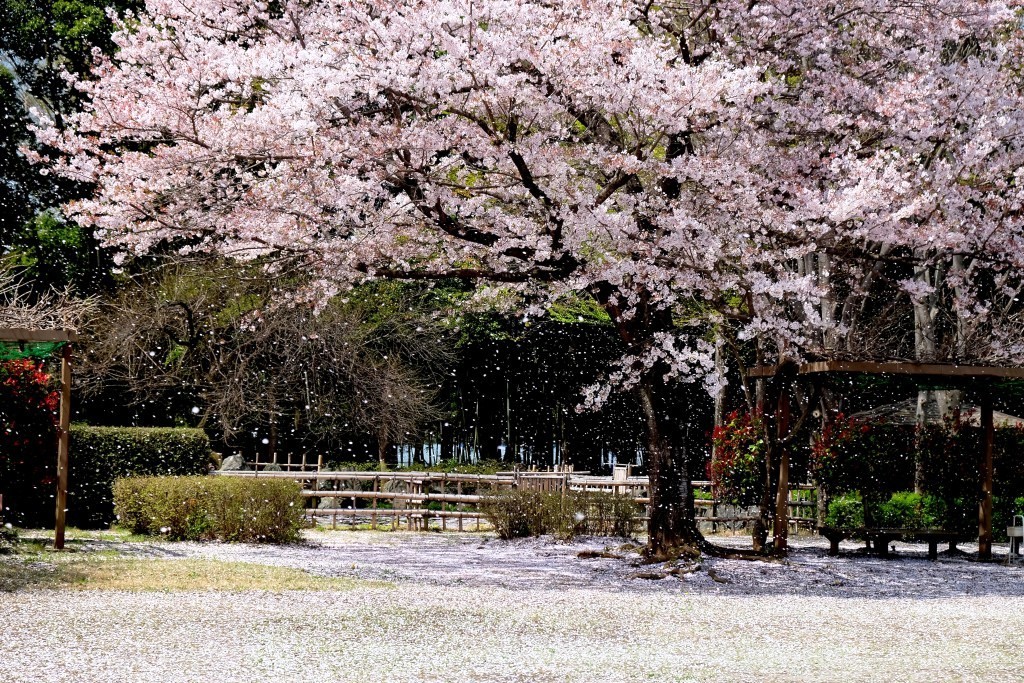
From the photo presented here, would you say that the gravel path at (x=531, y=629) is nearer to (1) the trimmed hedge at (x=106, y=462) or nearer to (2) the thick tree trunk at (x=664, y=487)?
(2) the thick tree trunk at (x=664, y=487)

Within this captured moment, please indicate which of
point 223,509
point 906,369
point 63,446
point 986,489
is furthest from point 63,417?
point 986,489

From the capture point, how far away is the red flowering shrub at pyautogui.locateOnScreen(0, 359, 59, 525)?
13633 millimetres

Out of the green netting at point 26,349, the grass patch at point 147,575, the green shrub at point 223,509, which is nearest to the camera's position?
→ the grass patch at point 147,575

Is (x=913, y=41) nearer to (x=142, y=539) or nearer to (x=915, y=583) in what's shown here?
(x=915, y=583)

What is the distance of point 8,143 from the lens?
25.6 meters

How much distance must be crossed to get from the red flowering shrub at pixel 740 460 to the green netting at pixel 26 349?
9176mm

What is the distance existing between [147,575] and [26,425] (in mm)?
4566

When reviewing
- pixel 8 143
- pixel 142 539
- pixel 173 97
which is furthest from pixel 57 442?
pixel 8 143

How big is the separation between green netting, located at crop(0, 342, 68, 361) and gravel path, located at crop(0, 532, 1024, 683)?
A: 2760 mm

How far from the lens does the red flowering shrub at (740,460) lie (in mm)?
15516

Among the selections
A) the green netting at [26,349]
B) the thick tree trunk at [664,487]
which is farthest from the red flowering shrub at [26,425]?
the thick tree trunk at [664,487]

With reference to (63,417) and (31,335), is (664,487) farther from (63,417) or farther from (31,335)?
(31,335)

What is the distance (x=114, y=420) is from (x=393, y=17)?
17340mm

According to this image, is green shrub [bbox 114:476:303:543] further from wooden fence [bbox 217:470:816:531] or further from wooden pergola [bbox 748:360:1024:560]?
wooden pergola [bbox 748:360:1024:560]
